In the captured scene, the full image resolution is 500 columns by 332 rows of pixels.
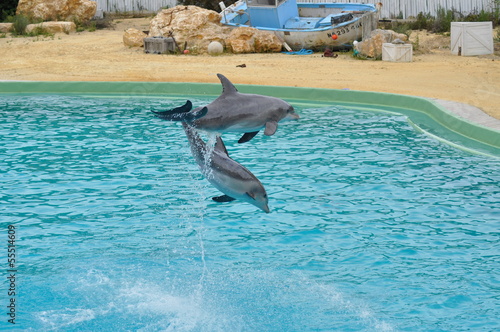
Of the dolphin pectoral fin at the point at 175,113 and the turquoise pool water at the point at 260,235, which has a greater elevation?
the dolphin pectoral fin at the point at 175,113

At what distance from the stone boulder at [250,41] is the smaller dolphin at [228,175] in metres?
14.8

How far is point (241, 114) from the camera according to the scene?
4789mm

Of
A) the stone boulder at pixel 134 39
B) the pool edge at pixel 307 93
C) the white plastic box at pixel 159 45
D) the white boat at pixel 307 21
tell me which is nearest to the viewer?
the pool edge at pixel 307 93

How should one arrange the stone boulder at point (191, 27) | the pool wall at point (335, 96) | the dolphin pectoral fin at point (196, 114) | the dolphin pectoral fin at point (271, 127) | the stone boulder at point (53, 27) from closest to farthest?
1. the dolphin pectoral fin at point (196, 114)
2. the dolphin pectoral fin at point (271, 127)
3. the pool wall at point (335, 96)
4. the stone boulder at point (191, 27)
5. the stone boulder at point (53, 27)

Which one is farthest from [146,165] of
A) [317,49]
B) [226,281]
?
[317,49]

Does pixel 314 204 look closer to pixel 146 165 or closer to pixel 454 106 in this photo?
pixel 146 165

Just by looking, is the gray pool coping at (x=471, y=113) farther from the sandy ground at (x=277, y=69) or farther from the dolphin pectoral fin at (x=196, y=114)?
the dolphin pectoral fin at (x=196, y=114)

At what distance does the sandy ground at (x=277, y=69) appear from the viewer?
47.3 feet

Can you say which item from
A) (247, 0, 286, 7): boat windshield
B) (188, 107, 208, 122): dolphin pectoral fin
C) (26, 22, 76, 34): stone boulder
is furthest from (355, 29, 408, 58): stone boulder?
(188, 107, 208, 122): dolphin pectoral fin

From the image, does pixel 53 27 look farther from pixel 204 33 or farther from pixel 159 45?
pixel 204 33

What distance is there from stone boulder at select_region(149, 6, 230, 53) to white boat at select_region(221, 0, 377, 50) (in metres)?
0.45

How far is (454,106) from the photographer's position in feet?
40.2

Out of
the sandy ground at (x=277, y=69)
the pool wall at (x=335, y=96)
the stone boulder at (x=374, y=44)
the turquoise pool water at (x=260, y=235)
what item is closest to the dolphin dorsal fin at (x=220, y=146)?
the turquoise pool water at (x=260, y=235)

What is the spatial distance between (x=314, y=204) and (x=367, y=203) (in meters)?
0.61
